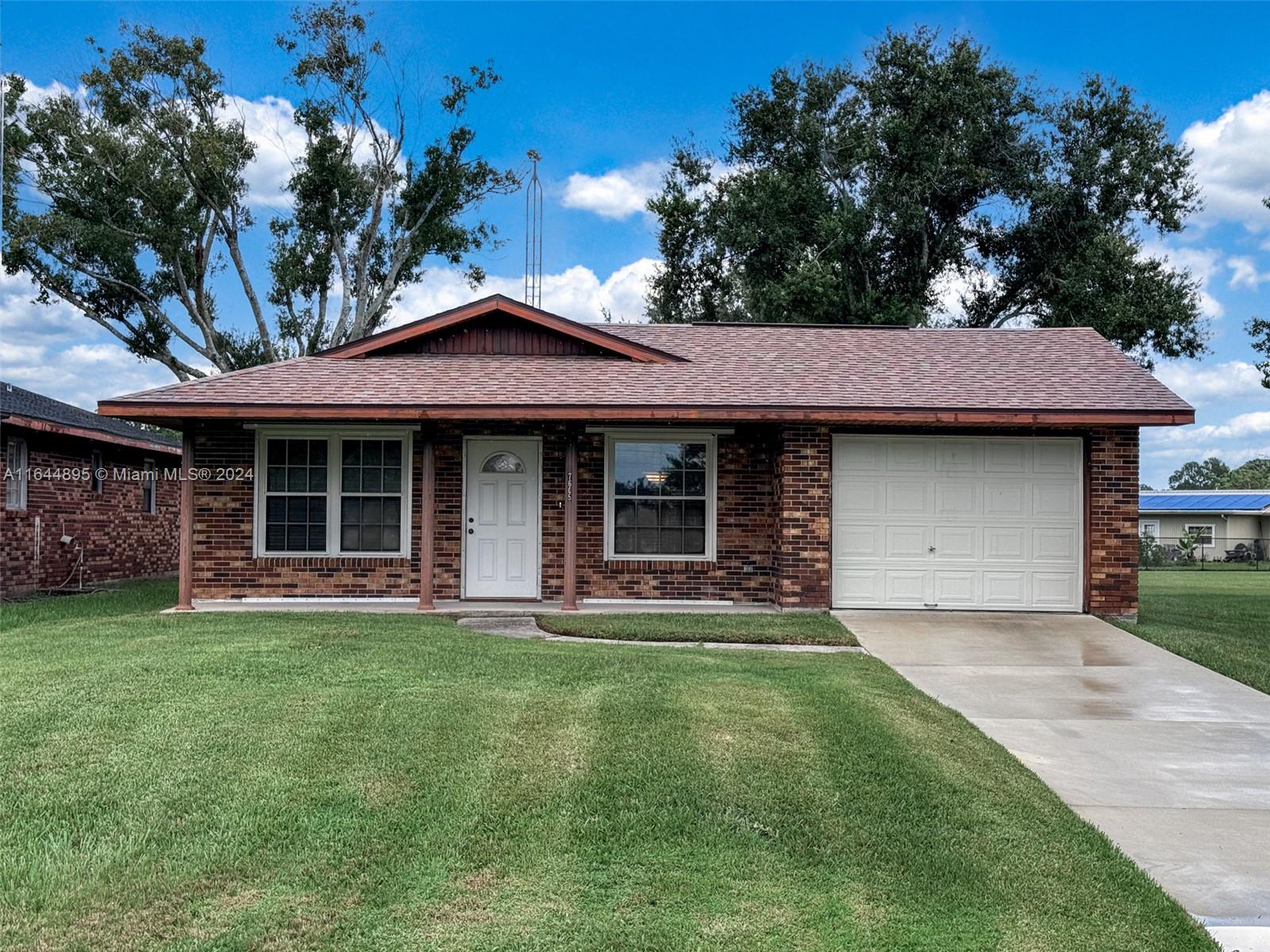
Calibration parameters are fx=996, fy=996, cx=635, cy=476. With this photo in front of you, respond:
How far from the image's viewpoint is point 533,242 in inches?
694

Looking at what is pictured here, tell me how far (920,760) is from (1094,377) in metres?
9.06

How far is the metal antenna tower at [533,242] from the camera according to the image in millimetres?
17234

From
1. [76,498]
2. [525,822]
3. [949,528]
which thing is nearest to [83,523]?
[76,498]

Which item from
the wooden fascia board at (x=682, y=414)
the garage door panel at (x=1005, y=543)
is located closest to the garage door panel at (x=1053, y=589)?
the garage door panel at (x=1005, y=543)

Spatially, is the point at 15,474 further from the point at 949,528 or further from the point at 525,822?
the point at 525,822

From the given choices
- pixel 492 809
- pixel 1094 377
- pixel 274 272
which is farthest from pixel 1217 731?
pixel 274 272

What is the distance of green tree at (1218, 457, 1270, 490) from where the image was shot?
76562 mm

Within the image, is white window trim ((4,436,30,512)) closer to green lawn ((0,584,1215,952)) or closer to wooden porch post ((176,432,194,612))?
wooden porch post ((176,432,194,612))

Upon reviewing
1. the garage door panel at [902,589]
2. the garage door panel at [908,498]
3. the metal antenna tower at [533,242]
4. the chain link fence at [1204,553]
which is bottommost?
the chain link fence at [1204,553]

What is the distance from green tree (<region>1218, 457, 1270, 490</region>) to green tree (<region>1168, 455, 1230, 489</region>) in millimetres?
1453

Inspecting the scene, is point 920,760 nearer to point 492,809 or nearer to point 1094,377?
point 492,809

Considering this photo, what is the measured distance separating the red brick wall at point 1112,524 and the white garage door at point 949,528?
373 mm

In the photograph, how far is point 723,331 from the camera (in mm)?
16031

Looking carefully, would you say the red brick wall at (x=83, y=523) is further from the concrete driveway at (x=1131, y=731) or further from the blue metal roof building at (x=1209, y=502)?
the blue metal roof building at (x=1209, y=502)
